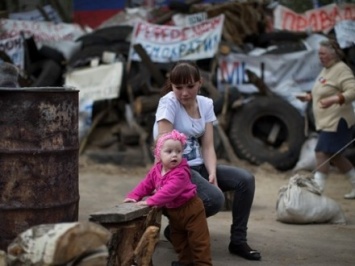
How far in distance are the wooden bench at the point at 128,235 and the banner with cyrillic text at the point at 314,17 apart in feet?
25.5

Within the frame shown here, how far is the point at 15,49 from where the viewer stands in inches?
465

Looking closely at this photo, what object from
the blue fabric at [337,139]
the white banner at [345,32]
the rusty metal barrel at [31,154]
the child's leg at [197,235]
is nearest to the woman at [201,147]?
the child's leg at [197,235]

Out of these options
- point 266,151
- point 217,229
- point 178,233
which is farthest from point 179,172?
point 266,151

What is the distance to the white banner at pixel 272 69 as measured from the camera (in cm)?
1100

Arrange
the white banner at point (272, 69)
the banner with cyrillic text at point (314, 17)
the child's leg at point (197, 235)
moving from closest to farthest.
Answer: the child's leg at point (197, 235), the white banner at point (272, 69), the banner with cyrillic text at point (314, 17)

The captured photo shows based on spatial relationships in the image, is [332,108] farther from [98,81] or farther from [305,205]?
[98,81]

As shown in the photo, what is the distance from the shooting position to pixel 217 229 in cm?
624

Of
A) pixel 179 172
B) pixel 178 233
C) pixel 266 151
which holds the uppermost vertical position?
pixel 179 172

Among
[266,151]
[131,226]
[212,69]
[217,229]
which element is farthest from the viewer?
[212,69]

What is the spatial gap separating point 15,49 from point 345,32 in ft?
17.4

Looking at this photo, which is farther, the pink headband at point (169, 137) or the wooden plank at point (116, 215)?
the pink headband at point (169, 137)

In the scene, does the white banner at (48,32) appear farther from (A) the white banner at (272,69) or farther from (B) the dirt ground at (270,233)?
(B) the dirt ground at (270,233)

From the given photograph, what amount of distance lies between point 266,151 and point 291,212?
13.3ft

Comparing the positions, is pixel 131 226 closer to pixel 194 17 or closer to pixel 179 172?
pixel 179 172
